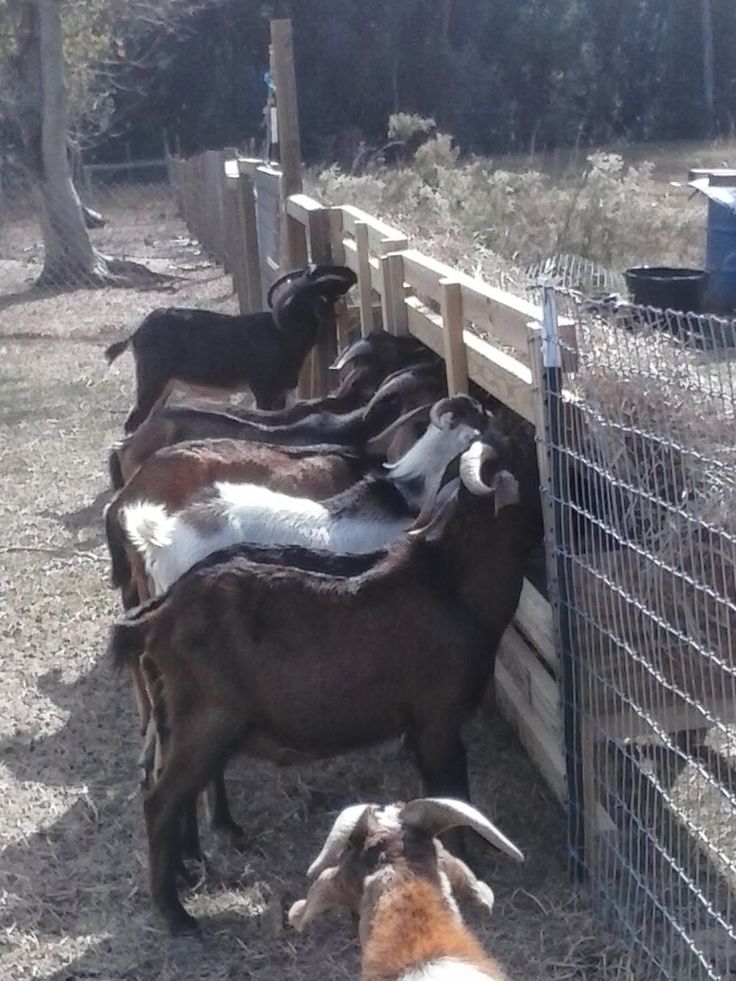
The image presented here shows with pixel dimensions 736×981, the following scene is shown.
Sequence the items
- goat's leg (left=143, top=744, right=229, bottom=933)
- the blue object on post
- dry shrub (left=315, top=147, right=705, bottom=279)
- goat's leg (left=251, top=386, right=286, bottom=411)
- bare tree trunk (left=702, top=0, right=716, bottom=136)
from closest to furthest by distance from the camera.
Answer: goat's leg (left=143, top=744, right=229, bottom=933) → goat's leg (left=251, top=386, right=286, bottom=411) → the blue object on post → dry shrub (left=315, top=147, right=705, bottom=279) → bare tree trunk (left=702, top=0, right=716, bottom=136)

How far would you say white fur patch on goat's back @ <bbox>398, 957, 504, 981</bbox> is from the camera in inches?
113

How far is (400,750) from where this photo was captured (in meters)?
5.62

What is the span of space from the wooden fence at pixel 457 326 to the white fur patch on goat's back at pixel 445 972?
1.74 meters

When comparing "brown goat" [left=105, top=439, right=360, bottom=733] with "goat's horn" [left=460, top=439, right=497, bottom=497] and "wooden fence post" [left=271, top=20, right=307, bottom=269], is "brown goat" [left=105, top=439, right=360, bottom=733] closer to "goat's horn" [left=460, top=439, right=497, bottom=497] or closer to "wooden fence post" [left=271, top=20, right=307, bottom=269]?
"goat's horn" [left=460, top=439, right=497, bottom=497]

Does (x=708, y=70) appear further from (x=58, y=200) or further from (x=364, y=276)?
(x=364, y=276)

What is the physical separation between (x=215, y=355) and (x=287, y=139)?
1857 mm

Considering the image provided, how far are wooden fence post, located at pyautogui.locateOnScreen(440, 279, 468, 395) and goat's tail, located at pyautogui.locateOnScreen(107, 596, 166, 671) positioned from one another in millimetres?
1697

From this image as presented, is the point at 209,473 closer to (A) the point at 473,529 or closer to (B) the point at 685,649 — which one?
(A) the point at 473,529

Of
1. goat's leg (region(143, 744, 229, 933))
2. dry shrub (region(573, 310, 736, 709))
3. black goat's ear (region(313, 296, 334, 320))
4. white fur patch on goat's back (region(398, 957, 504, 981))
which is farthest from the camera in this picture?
black goat's ear (region(313, 296, 334, 320))

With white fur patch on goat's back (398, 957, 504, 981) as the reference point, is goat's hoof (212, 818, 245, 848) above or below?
below

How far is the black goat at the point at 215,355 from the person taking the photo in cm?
899

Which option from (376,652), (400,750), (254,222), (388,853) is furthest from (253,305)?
(388,853)

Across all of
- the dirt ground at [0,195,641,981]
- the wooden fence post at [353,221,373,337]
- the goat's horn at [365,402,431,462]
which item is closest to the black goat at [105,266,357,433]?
the wooden fence post at [353,221,373,337]

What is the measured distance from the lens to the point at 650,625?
4.01 m
